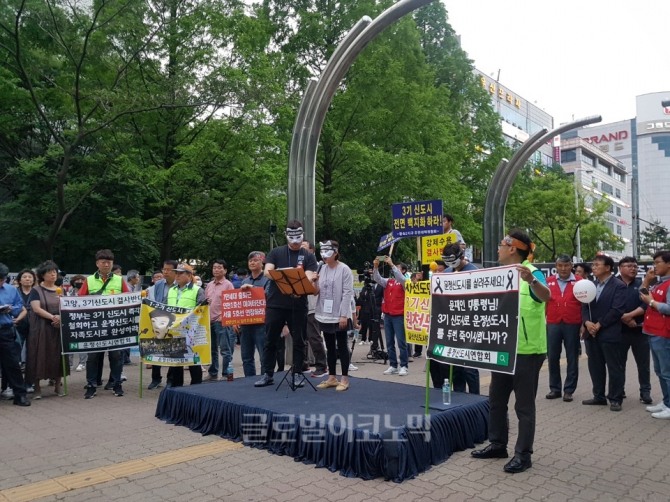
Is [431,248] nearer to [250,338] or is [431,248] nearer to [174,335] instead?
[250,338]

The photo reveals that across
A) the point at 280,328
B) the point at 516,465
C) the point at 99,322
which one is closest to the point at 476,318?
the point at 516,465

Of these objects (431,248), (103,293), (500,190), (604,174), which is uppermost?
(604,174)

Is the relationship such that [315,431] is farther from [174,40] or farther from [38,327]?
[174,40]

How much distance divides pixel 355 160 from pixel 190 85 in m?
6.24

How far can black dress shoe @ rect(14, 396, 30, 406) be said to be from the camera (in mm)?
8281

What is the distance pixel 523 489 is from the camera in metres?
4.77

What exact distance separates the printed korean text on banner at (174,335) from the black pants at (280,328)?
1.23 meters

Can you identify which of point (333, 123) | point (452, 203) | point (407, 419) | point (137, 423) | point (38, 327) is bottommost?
point (137, 423)

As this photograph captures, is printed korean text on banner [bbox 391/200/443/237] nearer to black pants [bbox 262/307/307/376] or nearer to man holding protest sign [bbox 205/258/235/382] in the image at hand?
man holding protest sign [bbox 205/258/235/382]

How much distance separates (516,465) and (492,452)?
1.33 feet

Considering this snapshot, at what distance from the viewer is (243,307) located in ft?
30.6

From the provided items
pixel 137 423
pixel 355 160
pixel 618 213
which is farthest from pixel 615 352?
pixel 618 213

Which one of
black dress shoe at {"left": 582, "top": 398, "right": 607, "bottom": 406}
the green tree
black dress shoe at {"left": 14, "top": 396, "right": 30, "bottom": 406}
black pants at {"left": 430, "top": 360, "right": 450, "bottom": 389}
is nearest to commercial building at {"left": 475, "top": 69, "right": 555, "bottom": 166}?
the green tree

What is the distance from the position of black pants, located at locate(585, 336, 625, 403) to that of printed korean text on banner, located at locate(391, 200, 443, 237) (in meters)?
3.91
